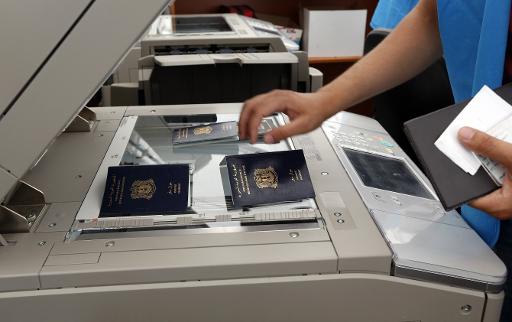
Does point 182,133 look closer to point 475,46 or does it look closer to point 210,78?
point 210,78

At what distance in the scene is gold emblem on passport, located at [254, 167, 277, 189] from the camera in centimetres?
73

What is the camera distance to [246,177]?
29.3 inches

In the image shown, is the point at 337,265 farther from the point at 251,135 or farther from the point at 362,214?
the point at 251,135

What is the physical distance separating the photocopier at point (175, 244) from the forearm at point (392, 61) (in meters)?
0.16

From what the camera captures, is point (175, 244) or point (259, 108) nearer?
point (175, 244)

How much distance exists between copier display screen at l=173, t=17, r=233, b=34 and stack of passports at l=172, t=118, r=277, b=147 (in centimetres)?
80

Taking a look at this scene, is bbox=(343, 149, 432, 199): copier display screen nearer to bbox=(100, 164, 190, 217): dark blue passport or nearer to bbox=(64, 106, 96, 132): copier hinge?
bbox=(100, 164, 190, 217): dark blue passport

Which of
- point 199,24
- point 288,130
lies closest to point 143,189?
point 288,130

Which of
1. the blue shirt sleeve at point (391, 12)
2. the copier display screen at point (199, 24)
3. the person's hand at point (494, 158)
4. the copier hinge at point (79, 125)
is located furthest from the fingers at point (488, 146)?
the copier display screen at point (199, 24)

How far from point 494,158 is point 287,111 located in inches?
12.7

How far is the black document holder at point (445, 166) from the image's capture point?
57 cm

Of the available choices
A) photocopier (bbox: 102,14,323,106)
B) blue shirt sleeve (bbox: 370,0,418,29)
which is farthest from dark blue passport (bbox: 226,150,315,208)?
blue shirt sleeve (bbox: 370,0,418,29)

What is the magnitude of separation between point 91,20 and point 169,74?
2.29 ft

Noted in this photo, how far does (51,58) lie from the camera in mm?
521
